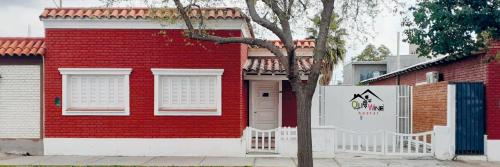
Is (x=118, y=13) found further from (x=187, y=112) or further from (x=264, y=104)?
(x=264, y=104)

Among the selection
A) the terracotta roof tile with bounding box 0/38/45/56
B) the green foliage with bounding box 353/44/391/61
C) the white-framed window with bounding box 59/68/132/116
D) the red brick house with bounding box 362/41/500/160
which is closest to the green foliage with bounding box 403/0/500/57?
the red brick house with bounding box 362/41/500/160

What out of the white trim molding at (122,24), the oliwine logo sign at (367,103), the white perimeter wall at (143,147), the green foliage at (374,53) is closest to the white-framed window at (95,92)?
the white perimeter wall at (143,147)

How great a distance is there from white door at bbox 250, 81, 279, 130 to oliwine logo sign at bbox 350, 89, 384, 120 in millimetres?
2628

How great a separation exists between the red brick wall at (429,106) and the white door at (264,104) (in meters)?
4.40

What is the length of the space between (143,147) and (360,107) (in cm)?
661

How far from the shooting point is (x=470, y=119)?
44.6ft

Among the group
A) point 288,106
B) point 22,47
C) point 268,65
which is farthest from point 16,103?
point 288,106

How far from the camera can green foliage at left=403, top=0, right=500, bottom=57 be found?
10.9m

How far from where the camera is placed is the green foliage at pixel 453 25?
1088 centimetres

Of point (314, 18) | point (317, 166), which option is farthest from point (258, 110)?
point (314, 18)

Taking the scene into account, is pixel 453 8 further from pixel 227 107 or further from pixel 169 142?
pixel 169 142

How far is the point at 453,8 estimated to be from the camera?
36.7 feet

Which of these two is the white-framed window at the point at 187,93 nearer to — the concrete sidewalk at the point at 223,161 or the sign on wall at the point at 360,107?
the concrete sidewalk at the point at 223,161

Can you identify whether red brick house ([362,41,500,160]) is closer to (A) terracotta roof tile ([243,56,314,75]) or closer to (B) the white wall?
(B) the white wall
